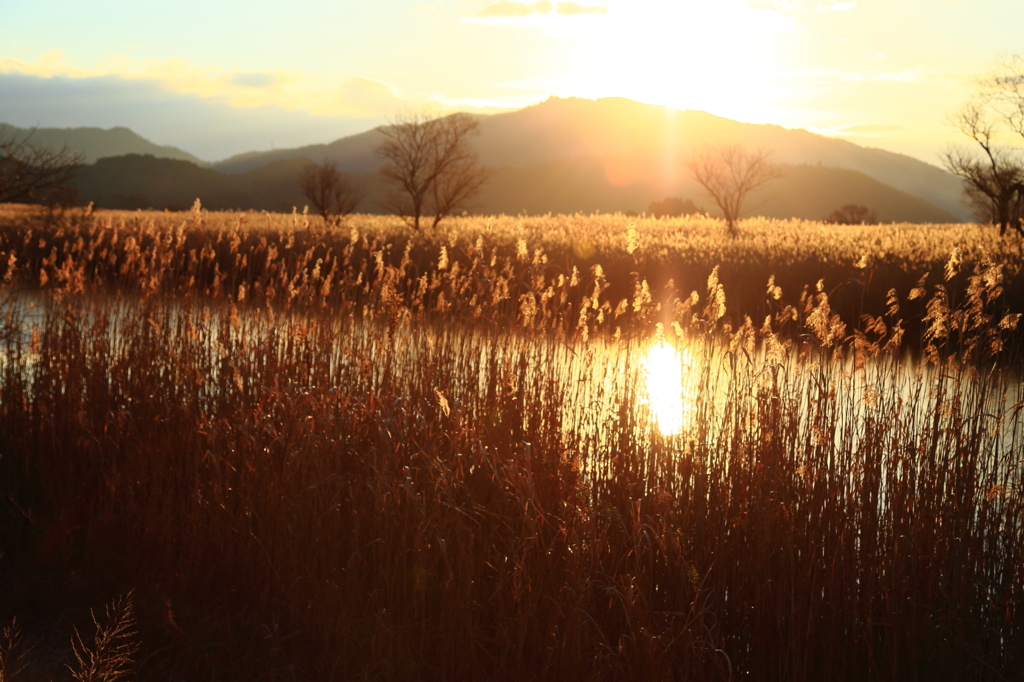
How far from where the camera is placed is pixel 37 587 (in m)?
3.63

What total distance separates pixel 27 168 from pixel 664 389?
6.34 meters

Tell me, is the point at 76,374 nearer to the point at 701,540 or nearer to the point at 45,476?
the point at 45,476

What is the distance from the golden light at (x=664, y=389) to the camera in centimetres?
429

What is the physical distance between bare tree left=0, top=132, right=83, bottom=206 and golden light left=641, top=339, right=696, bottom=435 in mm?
5882

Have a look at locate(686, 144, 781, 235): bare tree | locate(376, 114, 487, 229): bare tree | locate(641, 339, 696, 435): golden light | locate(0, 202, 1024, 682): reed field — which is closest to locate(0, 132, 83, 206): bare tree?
locate(0, 202, 1024, 682): reed field

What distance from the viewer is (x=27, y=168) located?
22.5ft

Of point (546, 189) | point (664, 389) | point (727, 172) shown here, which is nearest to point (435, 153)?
point (727, 172)

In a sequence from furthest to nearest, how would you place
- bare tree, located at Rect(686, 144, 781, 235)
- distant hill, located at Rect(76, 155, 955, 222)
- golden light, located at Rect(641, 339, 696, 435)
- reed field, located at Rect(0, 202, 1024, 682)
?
1. distant hill, located at Rect(76, 155, 955, 222)
2. bare tree, located at Rect(686, 144, 781, 235)
3. golden light, located at Rect(641, 339, 696, 435)
4. reed field, located at Rect(0, 202, 1024, 682)

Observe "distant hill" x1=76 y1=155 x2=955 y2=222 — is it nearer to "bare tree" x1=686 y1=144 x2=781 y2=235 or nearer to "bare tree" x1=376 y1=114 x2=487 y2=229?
"bare tree" x1=686 y1=144 x2=781 y2=235

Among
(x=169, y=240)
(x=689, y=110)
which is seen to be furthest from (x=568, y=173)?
(x=169, y=240)

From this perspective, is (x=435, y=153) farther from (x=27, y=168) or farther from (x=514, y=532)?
(x=514, y=532)

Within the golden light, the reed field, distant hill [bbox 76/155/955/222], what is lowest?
the reed field

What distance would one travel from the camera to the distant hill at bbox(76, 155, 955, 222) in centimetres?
11044

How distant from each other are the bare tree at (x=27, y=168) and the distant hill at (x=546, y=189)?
329ft
